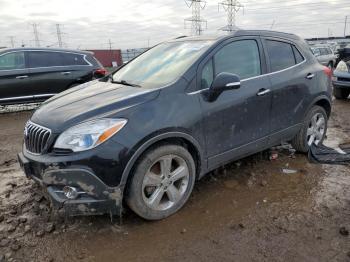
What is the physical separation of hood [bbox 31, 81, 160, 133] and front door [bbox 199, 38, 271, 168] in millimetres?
688

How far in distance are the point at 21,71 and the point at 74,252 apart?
7.08 metres

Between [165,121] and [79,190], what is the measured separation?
97cm

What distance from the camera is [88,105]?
10.7 ft

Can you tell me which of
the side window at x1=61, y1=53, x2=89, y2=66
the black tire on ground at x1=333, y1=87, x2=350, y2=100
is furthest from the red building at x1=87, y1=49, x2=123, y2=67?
the black tire on ground at x1=333, y1=87, x2=350, y2=100

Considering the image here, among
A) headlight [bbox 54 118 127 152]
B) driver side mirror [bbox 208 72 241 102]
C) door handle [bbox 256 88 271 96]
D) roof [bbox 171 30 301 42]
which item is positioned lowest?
headlight [bbox 54 118 127 152]

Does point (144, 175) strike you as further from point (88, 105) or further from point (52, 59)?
point (52, 59)

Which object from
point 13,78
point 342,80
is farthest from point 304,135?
point 13,78

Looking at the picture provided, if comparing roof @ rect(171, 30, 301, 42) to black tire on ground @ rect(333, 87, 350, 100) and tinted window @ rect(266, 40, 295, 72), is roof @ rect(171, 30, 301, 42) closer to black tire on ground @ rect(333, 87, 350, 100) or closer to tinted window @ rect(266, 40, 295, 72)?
tinted window @ rect(266, 40, 295, 72)

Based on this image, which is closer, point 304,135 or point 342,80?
point 304,135

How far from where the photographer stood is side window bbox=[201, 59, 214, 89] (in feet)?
11.8

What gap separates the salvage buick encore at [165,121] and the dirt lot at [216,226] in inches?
11.7

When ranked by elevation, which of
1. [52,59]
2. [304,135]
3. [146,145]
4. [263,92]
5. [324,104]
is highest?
[52,59]

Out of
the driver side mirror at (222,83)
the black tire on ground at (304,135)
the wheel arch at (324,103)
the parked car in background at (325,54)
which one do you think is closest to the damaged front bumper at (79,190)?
the driver side mirror at (222,83)

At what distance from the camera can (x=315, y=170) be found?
4.66m
